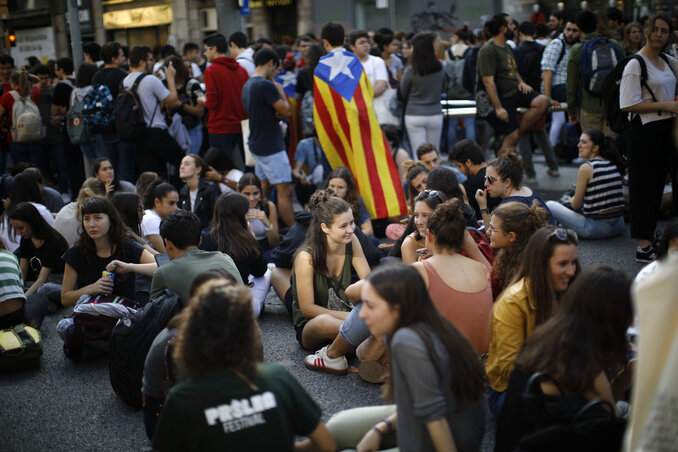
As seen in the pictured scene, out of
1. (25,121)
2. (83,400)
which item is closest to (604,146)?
(83,400)

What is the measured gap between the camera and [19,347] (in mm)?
4980

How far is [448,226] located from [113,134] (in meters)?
5.84

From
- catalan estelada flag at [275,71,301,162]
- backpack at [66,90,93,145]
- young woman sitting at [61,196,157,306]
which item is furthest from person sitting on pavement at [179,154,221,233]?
backpack at [66,90,93,145]

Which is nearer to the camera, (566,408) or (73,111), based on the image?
(566,408)

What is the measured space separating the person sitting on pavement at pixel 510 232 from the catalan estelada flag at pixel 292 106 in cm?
501

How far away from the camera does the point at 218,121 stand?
8766 millimetres

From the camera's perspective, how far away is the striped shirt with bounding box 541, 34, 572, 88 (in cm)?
970

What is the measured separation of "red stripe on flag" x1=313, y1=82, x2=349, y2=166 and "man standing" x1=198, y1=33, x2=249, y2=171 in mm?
1338

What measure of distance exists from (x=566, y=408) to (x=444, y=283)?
1.29 meters

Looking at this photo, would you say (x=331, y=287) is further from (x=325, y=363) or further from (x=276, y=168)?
(x=276, y=168)

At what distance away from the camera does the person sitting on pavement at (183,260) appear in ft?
13.3

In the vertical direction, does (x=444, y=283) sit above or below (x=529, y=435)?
→ above

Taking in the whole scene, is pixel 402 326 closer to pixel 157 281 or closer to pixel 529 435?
pixel 529 435

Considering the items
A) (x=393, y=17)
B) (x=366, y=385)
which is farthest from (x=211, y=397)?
(x=393, y=17)
